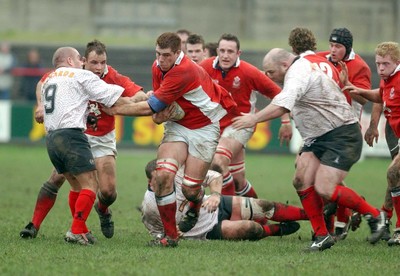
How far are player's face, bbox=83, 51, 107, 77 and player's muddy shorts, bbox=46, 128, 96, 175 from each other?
115 cm

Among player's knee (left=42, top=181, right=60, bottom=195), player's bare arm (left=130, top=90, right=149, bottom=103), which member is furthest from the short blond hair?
player's knee (left=42, top=181, right=60, bottom=195)

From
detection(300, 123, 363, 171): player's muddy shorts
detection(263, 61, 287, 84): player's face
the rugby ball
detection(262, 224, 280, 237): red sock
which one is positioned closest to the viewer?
detection(263, 61, 287, 84): player's face

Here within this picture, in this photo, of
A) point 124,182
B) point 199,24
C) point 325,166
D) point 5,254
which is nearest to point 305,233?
point 325,166

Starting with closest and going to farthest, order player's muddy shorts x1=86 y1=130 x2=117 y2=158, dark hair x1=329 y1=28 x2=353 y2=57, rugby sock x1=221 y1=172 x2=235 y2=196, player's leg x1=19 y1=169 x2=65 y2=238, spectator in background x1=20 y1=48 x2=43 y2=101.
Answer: player's leg x1=19 y1=169 x2=65 y2=238, player's muddy shorts x1=86 y1=130 x2=117 y2=158, dark hair x1=329 y1=28 x2=353 y2=57, rugby sock x1=221 y1=172 x2=235 y2=196, spectator in background x1=20 y1=48 x2=43 y2=101

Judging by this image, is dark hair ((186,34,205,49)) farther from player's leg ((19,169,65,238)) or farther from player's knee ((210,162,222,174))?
player's leg ((19,169,65,238))

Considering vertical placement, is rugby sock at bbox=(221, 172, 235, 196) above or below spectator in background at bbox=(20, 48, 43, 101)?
above

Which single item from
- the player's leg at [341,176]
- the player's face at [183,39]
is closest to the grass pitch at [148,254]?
the player's leg at [341,176]

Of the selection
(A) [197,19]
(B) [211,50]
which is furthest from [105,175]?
(A) [197,19]

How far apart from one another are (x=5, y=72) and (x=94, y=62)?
50.3 feet

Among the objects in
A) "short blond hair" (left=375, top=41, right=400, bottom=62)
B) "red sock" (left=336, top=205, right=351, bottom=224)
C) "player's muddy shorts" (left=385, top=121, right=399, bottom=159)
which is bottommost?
"red sock" (left=336, top=205, right=351, bottom=224)

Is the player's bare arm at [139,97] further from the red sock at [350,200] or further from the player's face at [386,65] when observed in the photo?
the player's face at [386,65]

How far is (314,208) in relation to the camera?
928cm

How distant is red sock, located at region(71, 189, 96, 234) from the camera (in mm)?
9133

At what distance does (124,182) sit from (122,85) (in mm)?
6804
